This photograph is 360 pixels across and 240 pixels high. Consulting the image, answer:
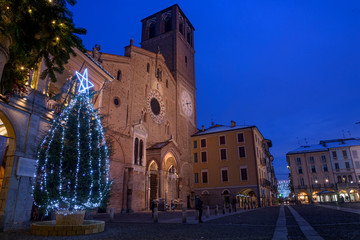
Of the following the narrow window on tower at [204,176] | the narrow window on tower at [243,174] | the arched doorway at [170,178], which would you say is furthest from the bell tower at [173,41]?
the narrow window on tower at [243,174]

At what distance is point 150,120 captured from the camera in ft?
86.0

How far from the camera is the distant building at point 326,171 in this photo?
51.5m

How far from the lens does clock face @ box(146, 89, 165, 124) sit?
2648cm

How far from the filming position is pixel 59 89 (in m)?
12.2

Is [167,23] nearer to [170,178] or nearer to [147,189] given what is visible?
[170,178]

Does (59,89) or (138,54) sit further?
(138,54)

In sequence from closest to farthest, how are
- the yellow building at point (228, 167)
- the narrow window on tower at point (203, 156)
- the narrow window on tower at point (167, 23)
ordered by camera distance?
the yellow building at point (228, 167) → the narrow window on tower at point (203, 156) → the narrow window on tower at point (167, 23)

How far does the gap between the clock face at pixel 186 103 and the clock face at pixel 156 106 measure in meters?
5.75

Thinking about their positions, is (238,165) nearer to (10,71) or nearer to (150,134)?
(150,134)

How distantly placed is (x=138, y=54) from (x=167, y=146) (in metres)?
10.5

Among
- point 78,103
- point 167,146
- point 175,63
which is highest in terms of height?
point 175,63

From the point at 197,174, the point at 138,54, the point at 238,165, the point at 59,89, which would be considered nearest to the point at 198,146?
the point at 197,174

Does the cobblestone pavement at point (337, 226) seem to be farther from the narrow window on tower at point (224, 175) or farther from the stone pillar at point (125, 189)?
the narrow window on tower at point (224, 175)

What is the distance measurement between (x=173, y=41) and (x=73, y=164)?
98.8ft
